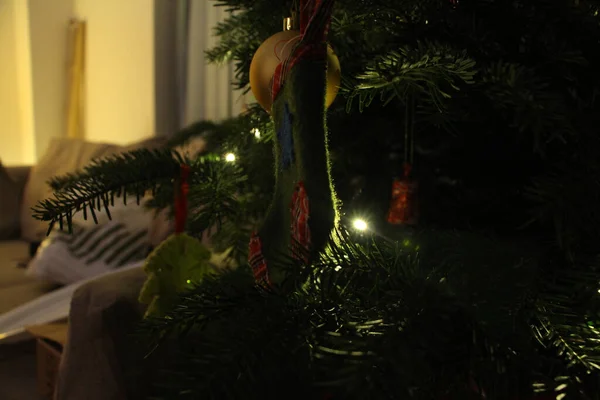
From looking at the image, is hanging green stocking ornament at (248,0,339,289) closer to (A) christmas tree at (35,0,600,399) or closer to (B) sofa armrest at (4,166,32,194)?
(A) christmas tree at (35,0,600,399)

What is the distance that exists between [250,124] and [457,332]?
34 centimetres

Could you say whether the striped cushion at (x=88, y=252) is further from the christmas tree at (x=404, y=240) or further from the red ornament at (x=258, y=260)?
the red ornament at (x=258, y=260)

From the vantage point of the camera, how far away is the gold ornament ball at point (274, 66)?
369 millimetres

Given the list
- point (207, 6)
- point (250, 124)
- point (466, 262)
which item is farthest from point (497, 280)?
point (207, 6)

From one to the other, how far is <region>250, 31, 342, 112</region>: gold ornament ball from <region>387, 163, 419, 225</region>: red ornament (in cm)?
17

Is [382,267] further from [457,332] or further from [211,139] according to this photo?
[211,139]

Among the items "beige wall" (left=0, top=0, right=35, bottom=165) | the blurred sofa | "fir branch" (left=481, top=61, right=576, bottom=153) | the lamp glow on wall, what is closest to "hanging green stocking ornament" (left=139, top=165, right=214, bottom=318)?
"fir branch" (left=481, top=61, right=576, bottom=153)

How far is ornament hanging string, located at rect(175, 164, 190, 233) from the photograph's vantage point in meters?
0.53

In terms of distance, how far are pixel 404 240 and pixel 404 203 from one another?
5.1 inches

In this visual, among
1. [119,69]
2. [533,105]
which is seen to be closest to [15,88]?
[119,69]

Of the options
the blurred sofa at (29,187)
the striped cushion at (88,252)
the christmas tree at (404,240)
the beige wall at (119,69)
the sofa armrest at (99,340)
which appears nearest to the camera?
the christmas tree at (404,240)

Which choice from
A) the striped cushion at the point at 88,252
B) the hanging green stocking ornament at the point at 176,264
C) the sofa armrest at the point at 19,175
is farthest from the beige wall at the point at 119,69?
the hanging green stocking ornament at the point at 176,264

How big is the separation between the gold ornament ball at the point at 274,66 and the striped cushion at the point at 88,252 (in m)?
1.01

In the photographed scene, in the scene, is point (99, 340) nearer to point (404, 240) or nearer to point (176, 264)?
point (176, 264)
